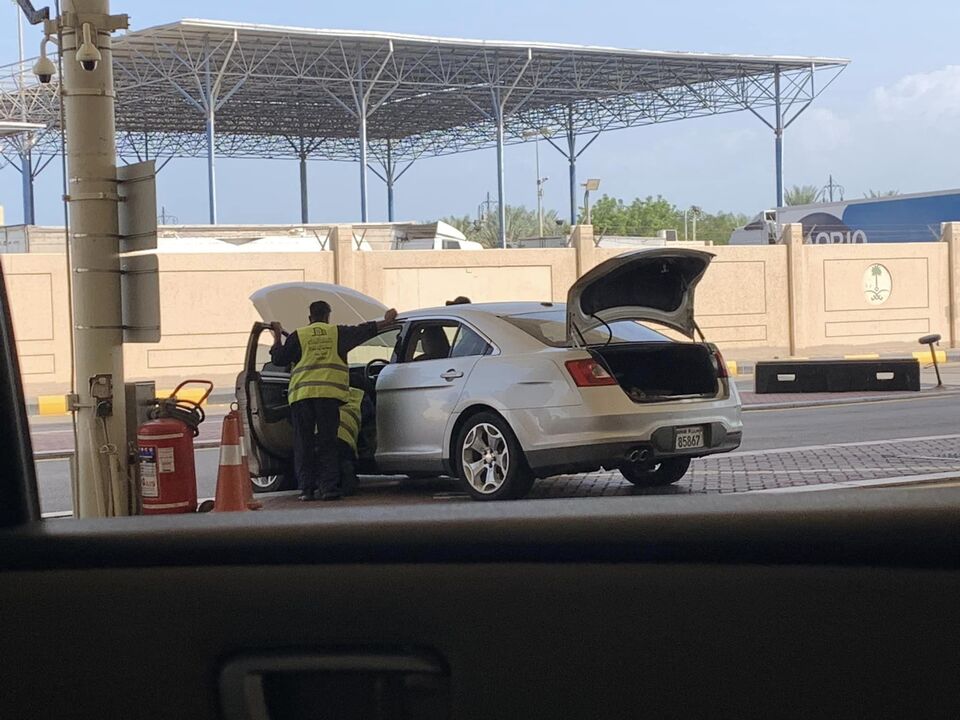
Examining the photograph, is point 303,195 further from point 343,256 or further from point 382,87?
point 343,256

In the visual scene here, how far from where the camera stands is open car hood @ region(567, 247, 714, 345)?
6320mm

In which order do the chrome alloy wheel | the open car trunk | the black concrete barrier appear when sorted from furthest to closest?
the chrome alloy wheel, the open car trunk, the black concrete barrier

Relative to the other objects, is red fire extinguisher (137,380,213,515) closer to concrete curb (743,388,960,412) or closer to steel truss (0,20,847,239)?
steel truss (0,20,847,239)

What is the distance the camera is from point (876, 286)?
23.9 feet

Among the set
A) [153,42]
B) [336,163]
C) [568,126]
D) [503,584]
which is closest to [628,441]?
[568,126]

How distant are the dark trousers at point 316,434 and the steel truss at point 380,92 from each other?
3.07m

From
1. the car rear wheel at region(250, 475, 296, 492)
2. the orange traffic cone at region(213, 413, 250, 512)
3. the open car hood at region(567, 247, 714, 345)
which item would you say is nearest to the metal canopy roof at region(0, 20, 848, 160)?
the open car hood at region(567, 247, 714, 345)

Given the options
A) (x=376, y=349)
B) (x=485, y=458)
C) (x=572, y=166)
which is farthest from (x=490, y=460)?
(x=572, y=166)

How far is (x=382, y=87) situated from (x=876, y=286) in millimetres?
3690

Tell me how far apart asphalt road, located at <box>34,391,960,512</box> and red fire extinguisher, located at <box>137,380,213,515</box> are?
1.50ft

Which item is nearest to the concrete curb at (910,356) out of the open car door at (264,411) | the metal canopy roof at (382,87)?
the metal canopy roof at (382,87)

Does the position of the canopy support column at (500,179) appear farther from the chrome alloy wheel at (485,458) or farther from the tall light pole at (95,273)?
the chrome alloy wheel at (485,458)

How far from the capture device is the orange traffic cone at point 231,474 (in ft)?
22.7

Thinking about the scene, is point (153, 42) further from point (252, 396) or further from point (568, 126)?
point (252, 396)
